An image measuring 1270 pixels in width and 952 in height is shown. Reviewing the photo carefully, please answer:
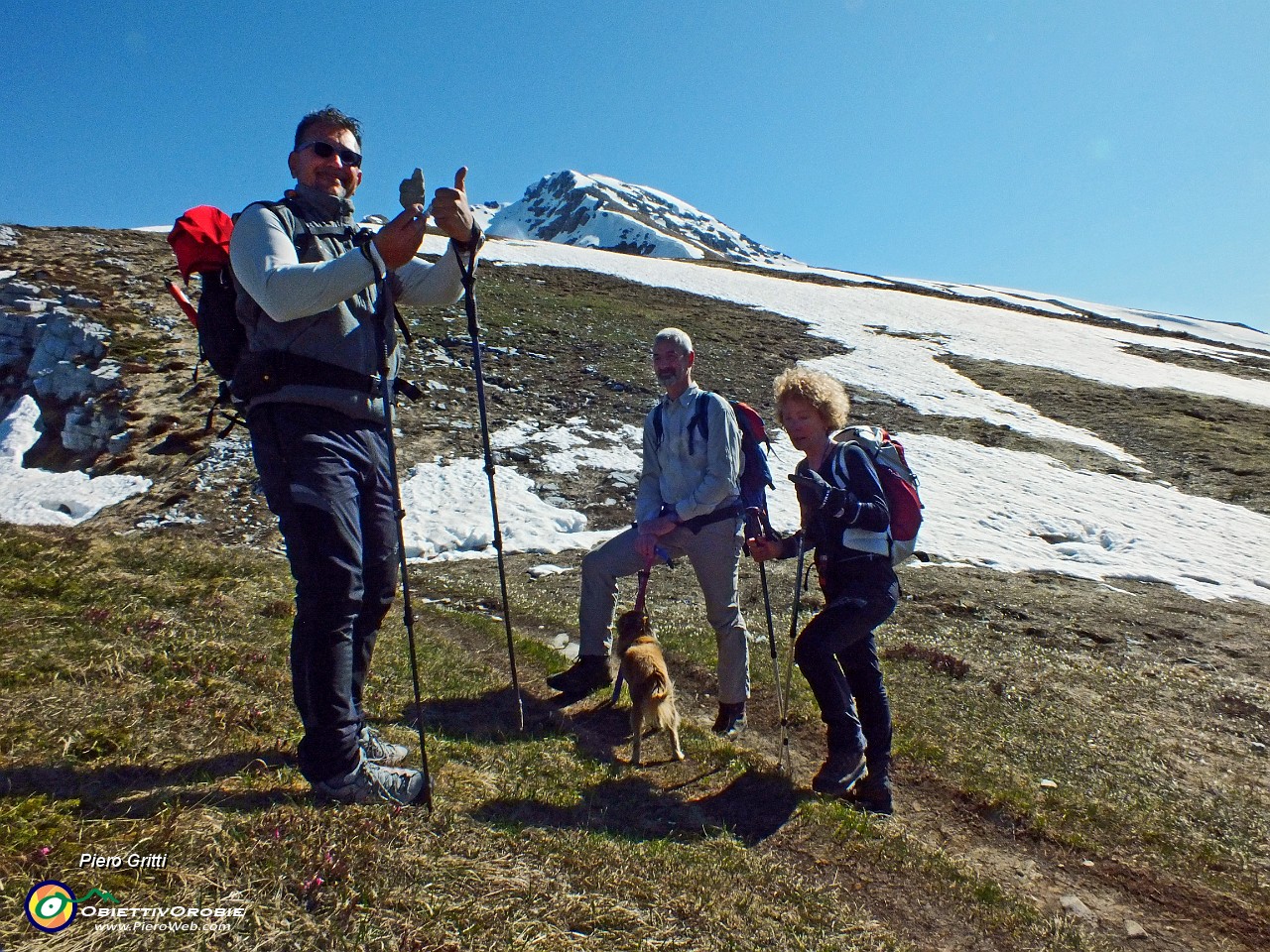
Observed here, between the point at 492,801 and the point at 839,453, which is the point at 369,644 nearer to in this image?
the point at 492,801

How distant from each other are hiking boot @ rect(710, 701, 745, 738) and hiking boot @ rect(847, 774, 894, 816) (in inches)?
55.2

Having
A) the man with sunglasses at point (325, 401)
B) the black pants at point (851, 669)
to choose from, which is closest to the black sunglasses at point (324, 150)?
the man with sunglasses at point (325, 401)

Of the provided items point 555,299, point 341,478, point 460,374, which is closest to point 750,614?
point 341,478

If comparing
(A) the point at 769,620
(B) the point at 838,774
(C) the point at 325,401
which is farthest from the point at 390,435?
(B) the point at 838,774

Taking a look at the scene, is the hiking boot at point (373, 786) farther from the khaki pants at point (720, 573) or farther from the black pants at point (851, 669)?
the khaki pants at point (720, 573)

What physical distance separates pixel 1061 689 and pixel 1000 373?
27.2m

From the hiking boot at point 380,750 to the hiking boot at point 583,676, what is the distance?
232 cm

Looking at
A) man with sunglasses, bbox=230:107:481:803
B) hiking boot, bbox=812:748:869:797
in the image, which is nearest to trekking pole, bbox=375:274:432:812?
man with sunglasses, bbox=230:107:481:803

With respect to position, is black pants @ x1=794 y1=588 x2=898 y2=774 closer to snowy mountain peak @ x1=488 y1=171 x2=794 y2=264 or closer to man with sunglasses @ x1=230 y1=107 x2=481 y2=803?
man with sunglasses @ x1=230 y1=107 x2=481 y2=803

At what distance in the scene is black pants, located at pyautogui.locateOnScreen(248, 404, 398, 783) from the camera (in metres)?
4.03

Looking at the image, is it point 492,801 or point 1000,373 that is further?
point 1000,373

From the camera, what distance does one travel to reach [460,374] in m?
21.5

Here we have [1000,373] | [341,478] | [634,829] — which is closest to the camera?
[341,478]

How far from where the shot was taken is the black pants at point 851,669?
5457 millimetres
